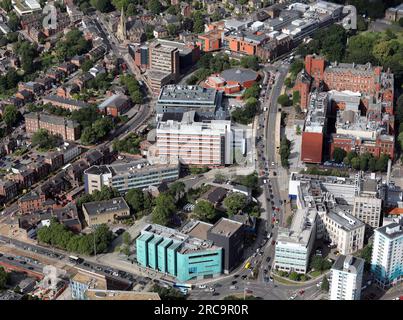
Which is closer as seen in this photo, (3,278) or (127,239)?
(3,278)

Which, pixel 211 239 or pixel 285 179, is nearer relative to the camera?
pixel 211 239

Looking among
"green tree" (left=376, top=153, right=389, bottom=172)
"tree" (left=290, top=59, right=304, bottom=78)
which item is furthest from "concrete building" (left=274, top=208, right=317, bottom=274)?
"tree" (left=290, top=59, right=304, bottom=78)

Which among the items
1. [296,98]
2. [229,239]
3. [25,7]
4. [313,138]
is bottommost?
[229,239]

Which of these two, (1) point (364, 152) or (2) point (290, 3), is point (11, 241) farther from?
(2) point (290, 3)

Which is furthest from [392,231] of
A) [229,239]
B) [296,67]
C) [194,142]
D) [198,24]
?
[198,24]

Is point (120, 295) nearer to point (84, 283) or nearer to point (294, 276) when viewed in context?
point (84, 283)
